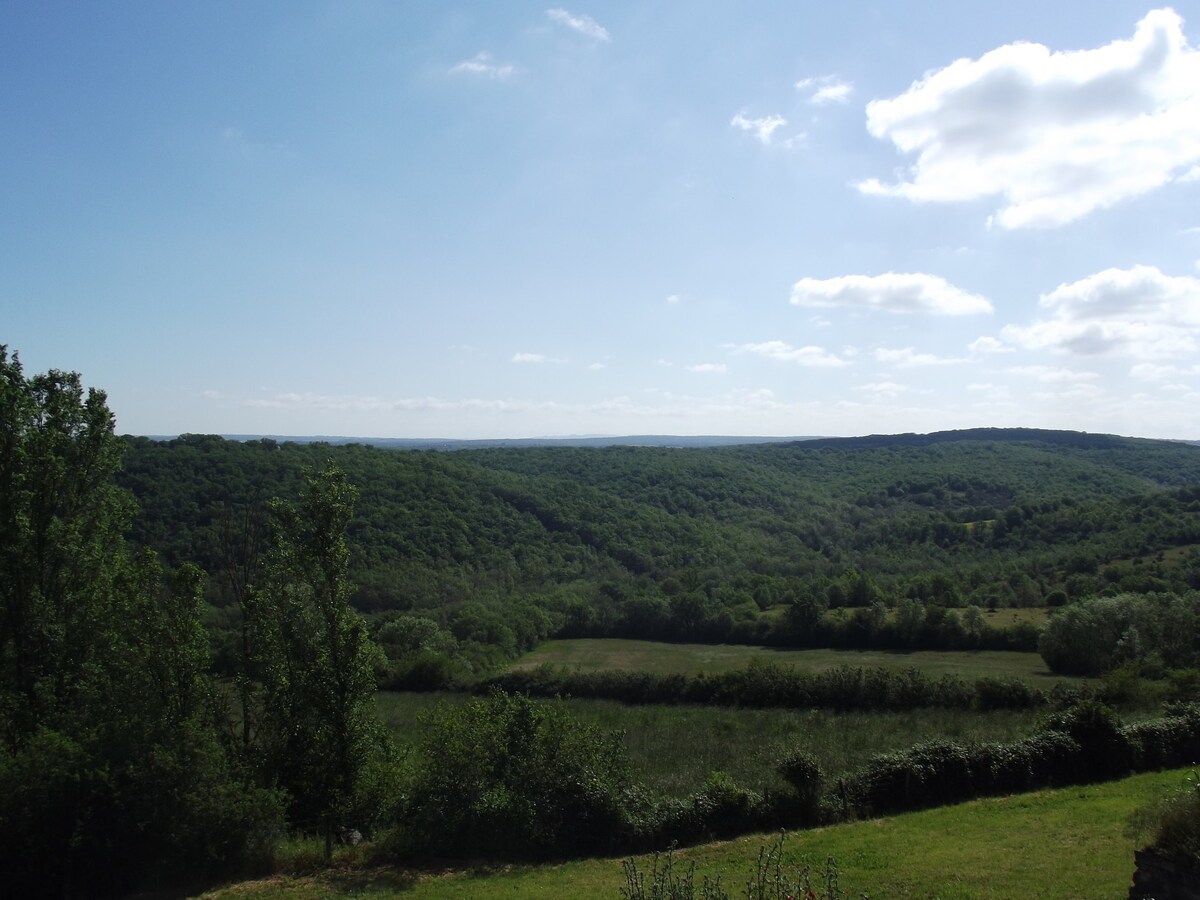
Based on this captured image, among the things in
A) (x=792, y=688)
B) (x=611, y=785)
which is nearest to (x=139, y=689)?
(x=611, y=785)

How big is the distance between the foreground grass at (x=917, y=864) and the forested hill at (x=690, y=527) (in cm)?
3920

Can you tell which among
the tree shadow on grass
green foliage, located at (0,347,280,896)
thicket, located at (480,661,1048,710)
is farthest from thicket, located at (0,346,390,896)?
thicket, located at (480,661,1048,710)

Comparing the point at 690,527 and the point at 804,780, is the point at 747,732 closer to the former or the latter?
the point at 804,780

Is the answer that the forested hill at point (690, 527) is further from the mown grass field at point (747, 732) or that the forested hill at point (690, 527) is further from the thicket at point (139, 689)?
the thicket at point (139, 689)

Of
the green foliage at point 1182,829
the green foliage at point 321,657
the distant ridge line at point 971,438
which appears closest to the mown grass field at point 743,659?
the green foliage at point 1182,829

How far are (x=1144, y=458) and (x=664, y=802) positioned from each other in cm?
14206

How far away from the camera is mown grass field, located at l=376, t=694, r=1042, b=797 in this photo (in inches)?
1019

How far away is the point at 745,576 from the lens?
79.0 metres

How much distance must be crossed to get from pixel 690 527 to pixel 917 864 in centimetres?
8551

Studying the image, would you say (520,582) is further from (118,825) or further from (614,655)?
(118,825)

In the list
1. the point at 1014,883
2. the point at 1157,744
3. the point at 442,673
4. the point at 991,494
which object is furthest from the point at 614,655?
the point at 991,494

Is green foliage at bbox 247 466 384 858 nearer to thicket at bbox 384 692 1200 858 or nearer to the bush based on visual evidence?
thicket at bbox 384 692 1200 858

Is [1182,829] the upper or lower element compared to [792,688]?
upper

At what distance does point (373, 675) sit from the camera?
51.5 feet
